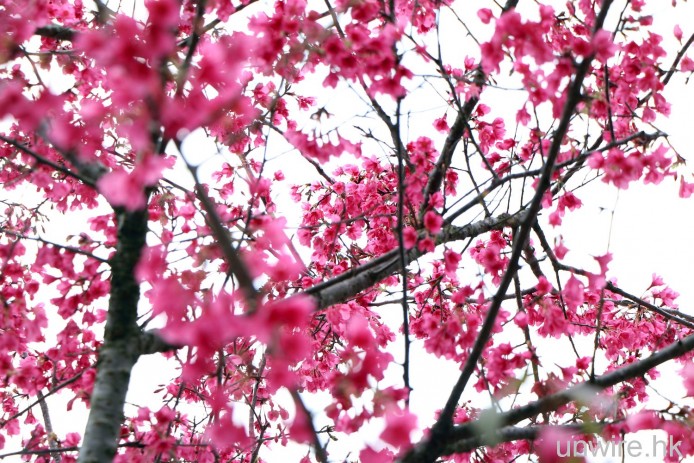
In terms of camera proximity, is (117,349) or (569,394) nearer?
(569,394)

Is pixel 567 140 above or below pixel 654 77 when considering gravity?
below

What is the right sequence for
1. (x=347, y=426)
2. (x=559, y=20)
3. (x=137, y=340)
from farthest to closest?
(x=559, y=20), (x=137, y=340), (x=347, y=426)

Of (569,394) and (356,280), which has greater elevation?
(356,280)

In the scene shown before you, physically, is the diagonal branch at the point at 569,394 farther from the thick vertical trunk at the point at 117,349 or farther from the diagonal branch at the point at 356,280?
the thick vertical trunk at the point at 117,349

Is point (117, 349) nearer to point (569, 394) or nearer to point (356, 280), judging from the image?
point (356, 280)

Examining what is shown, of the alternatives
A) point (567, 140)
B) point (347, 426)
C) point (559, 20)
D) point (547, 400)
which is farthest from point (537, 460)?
point (559, 20)

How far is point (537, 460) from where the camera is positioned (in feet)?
12.4

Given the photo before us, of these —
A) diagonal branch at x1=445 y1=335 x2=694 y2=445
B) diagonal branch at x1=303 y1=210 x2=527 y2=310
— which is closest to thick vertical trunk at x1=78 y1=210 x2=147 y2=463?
diagonal branch at x1=303 y1=210 x2=527 y2=310

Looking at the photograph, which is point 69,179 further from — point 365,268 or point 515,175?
point 515,175

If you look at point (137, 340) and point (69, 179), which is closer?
point (137, 340)

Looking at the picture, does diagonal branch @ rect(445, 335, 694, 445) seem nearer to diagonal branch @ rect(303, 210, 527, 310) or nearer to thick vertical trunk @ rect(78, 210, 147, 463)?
diagonal branch @ rect(303, 210, 527, 310)

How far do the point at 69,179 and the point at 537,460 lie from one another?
458 centimetres

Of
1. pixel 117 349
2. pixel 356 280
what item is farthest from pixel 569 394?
pixel 117 349

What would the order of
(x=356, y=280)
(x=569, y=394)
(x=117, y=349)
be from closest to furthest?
Answer: (x=569, y=394) → (x=117, y=349) → (x=356, y=280)
